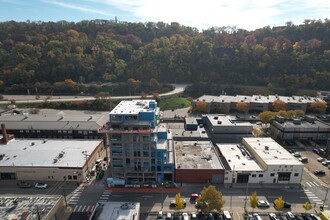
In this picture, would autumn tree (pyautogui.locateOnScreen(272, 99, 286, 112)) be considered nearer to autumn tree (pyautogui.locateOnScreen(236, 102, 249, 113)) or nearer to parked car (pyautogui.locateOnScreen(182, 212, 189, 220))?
autumn tree (pyautogui.locateOnScreen(236, 102, 249, 113))

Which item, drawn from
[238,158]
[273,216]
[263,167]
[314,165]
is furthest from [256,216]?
[314,165]

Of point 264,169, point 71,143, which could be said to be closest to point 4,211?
point 71,143

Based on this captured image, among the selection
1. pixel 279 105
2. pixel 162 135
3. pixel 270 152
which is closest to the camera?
pixel 162 135

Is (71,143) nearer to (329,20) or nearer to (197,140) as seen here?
(197,140)

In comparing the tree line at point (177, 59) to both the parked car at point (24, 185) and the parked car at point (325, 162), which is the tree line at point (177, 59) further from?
the parked car at point (24, 185)

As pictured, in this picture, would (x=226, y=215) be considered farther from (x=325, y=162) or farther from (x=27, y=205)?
(x=325, y=162)

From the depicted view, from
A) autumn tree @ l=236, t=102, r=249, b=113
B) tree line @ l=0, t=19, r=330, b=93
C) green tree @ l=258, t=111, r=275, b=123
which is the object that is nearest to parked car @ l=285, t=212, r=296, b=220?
green tree @ l=258, t=111, r=275, b=123
